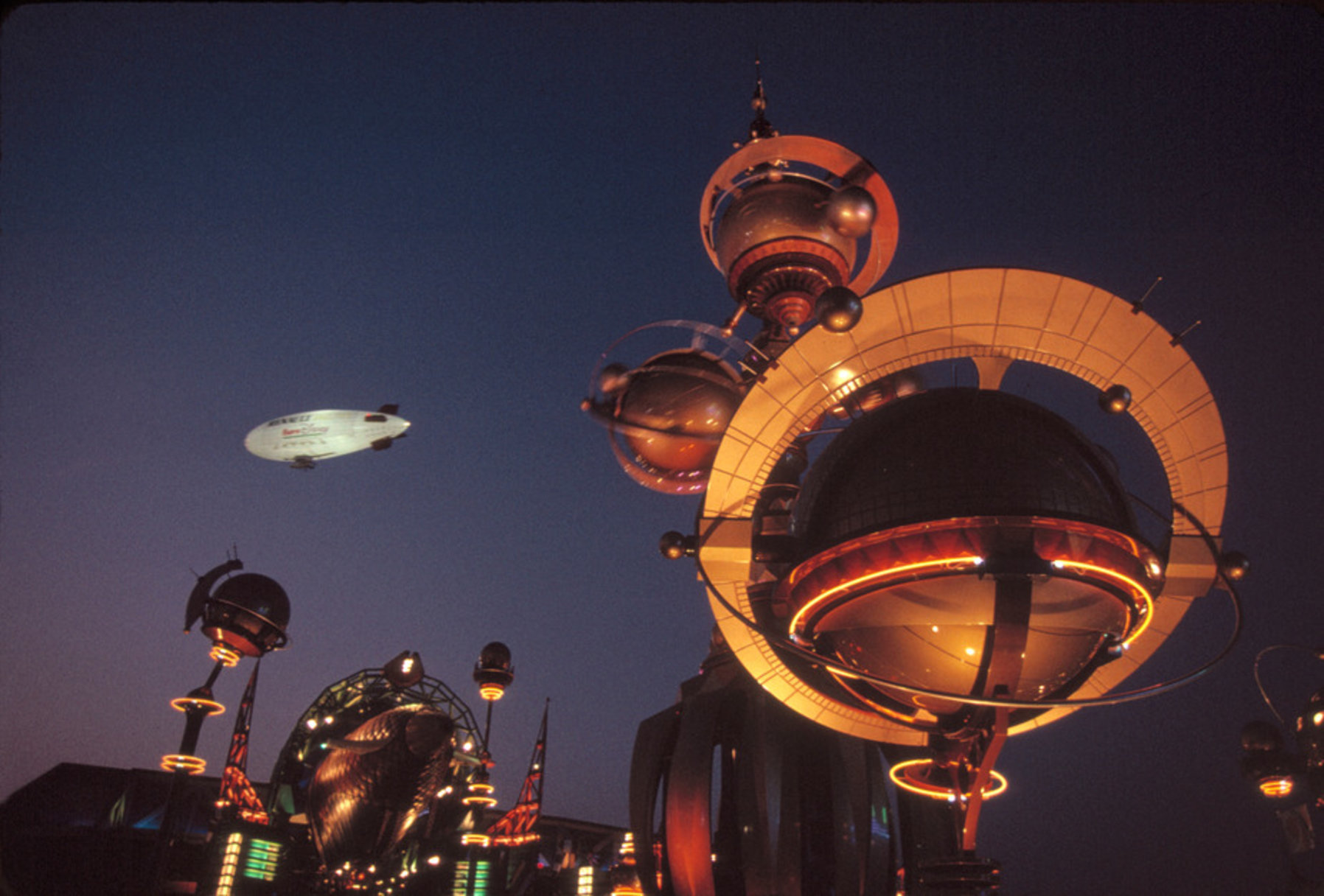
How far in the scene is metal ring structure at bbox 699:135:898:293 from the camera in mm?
7270

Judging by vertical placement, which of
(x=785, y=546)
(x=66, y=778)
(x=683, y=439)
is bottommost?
(x=66, y=778)

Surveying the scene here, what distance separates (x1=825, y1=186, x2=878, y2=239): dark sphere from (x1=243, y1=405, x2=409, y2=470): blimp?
32.6m

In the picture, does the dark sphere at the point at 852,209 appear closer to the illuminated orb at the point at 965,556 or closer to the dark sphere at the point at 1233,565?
the illuminated orb at the point at 965,556

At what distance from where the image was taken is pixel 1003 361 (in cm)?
→ 428

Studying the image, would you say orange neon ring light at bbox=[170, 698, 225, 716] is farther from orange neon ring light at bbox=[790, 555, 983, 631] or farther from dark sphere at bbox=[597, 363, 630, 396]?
orange neon ring light at bbox=[790, 555, 983, 631]

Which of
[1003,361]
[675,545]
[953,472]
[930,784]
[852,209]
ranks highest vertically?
[852,209]

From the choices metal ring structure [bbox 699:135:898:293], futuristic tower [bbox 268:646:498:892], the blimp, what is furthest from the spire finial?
the blimp

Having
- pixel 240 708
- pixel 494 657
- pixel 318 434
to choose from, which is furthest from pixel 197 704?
pixel 318 434

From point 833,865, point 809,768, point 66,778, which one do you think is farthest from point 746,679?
point 66,778

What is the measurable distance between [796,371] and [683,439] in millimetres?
3183

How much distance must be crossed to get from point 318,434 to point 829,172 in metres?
32.4

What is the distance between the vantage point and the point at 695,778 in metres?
7.52

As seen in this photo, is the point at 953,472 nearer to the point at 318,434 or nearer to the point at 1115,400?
the point at 1115,400

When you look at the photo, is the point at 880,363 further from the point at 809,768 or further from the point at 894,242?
the point at 809,768
